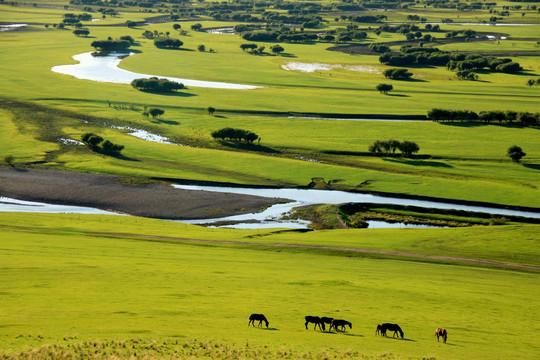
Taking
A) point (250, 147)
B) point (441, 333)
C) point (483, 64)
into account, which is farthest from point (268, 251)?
point (483, 64)

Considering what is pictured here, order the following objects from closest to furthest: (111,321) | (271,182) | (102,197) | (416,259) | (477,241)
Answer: (111,321) < (416,259) < (477,241) < (102,197) < (271,182)

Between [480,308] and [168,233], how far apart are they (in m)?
31.3

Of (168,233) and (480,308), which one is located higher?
(480,308)

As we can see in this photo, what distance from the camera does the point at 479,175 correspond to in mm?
82188

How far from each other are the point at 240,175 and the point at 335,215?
18.7 m

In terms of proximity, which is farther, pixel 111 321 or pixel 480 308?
pixel 480 308

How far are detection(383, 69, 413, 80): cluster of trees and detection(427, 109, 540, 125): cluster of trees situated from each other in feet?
150

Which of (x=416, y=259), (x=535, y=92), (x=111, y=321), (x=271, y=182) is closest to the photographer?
(x=111, y=321)

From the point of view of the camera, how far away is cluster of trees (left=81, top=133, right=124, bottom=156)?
9325 cm

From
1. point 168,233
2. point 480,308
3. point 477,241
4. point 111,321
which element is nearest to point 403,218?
point 477,241

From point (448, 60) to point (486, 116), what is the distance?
72052mm

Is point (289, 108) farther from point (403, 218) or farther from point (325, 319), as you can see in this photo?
point (325, 319)

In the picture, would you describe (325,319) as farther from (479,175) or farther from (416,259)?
(479,175)

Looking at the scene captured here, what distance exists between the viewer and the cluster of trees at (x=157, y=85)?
139 m
